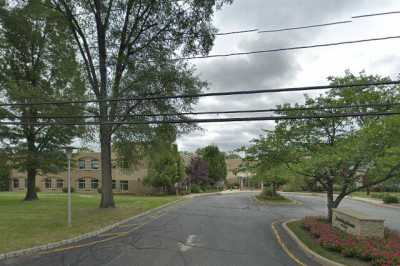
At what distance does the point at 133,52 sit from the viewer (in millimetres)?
20125

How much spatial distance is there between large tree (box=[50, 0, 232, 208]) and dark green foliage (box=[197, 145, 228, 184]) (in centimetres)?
3676

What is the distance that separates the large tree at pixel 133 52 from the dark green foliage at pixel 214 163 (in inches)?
1447

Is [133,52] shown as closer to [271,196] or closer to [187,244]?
[187,244]

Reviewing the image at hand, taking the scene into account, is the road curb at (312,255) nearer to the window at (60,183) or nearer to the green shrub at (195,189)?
the green shrub at (195,189)

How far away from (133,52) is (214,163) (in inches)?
1532

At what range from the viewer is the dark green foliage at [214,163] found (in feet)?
187

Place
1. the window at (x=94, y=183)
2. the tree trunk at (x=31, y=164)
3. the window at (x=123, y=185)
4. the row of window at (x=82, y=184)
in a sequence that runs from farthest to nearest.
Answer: the window at (x=94, y=183), the row of window at (x=82, y=184), the window at (x=123, y=185), the tree trunk at (x=31, y=164)

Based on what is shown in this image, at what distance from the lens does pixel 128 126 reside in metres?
19.4

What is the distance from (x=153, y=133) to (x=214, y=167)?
38261mm

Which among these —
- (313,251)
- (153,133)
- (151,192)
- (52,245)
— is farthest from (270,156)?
(151,192)

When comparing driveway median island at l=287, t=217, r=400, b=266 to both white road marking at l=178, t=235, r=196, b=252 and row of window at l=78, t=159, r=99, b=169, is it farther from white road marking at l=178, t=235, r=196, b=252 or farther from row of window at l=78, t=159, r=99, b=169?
row of window at l=78, t=159, r=99, b=169

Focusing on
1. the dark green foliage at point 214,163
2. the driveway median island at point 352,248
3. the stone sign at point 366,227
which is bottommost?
the driveway median island at point 352,248

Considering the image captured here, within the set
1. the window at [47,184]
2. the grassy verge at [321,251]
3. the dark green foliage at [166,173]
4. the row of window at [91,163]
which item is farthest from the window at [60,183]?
the grassy verge at [321,251]

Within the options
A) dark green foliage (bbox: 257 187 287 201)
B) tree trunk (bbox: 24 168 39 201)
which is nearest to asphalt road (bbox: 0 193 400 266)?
tree trunk (bbox: 24 168 39 201)
